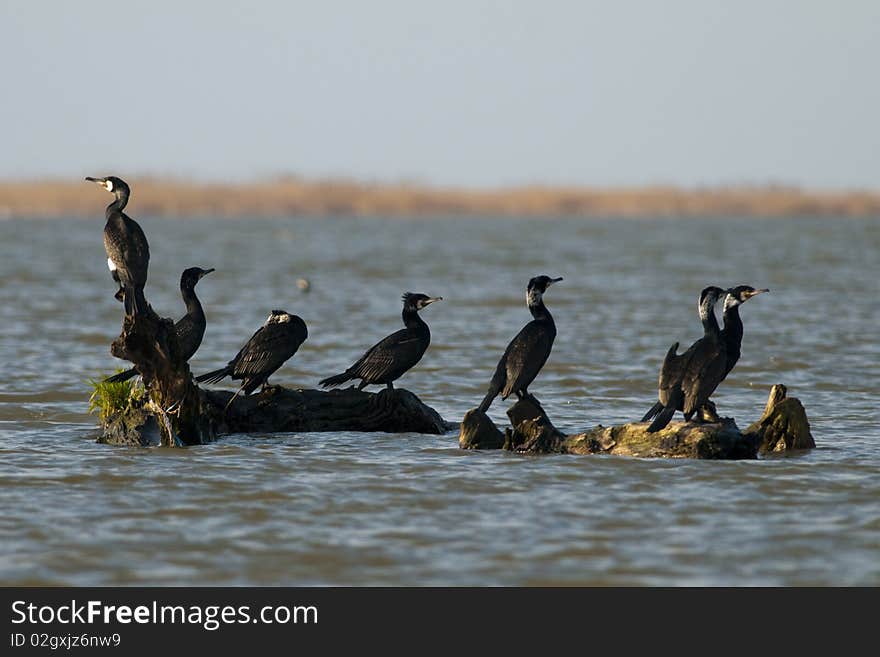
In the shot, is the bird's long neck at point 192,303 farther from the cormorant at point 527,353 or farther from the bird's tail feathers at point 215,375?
the cormorant at point 527,353

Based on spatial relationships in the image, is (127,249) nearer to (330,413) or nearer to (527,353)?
(330,413)

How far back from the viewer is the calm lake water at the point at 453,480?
7566 millimetres

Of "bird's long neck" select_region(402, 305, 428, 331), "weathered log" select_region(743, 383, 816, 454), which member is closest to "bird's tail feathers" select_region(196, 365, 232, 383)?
"bird's long neck" select_region(402, 305, 428, 331)

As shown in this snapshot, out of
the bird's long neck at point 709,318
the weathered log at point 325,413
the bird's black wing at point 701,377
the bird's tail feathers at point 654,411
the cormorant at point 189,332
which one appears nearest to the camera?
the bird's black wing at point 701,377

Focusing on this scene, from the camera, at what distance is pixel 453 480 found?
31.8 ft

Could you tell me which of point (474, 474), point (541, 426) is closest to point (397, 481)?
point (474, 474)

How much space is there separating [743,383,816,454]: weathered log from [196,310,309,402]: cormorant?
363cm

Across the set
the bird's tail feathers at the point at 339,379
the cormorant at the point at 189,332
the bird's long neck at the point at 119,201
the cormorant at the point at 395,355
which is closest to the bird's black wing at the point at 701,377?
the cormorant at the point at 395,355

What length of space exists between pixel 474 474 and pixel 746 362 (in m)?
8.56

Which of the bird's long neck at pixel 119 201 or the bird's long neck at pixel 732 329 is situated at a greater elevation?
the bird's long neck at pixel 119 201

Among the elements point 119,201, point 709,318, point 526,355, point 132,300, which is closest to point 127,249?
point 132,300

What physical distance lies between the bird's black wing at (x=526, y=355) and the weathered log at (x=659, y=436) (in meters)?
0.21

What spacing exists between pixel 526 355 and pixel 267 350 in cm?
216

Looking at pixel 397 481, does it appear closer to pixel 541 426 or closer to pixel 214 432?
pixel 541 426
